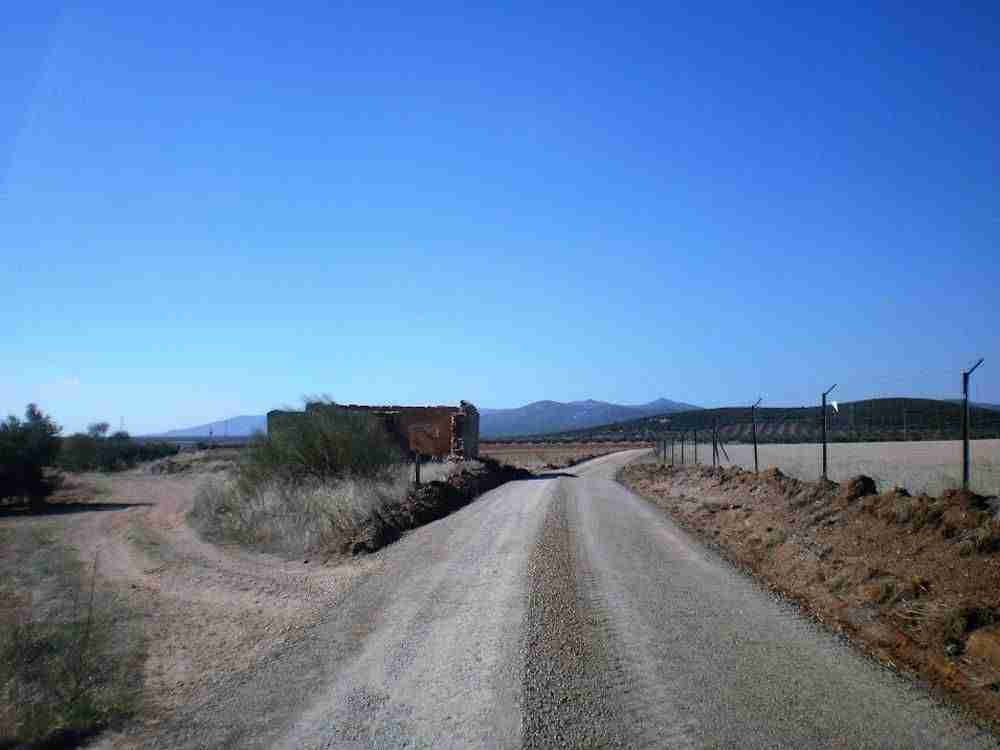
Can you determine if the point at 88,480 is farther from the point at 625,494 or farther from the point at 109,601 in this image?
the point at 109,601

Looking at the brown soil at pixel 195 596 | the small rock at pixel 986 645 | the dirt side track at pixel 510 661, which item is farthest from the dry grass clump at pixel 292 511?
the small rock at pixel 986 645

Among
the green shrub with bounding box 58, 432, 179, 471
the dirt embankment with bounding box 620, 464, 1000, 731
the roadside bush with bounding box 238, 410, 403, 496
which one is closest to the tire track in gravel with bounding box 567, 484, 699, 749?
the dirt embankment with bounding box 620, 464, 1000, 731

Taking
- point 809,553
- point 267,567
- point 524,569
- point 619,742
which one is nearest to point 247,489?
point 267,567

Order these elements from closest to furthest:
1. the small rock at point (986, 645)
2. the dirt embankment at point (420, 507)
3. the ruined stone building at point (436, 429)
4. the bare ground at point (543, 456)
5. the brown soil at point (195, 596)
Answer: the small rock at point (986, 645), the brown soil at point (195, 596), the dirt embankment at point (420, 507), the ruined stone building at point (436, 429), the bare ground at point (543, 456)

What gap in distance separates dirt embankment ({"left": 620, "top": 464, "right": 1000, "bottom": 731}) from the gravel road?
58cm

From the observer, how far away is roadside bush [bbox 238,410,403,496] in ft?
93.8

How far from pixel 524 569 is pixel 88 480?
49.3m

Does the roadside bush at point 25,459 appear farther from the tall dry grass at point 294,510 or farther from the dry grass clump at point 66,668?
the dry grass clump at point 66,668

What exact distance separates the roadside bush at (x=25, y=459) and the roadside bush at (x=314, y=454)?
15.5 metres

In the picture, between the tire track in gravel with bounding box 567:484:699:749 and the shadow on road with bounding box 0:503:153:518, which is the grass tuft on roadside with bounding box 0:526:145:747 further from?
the shadow on road with bounding box 0:503:153:518

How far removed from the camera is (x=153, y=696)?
9438 mm

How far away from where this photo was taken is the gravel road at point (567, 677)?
283 inches

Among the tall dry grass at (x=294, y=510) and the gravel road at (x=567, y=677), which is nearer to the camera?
the gravel road at (x=567, y=677)

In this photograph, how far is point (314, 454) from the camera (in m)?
29.2
